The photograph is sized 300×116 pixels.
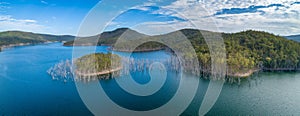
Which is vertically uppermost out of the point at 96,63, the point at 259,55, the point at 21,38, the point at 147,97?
the point at 21,38

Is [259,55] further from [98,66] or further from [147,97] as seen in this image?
[98,66]

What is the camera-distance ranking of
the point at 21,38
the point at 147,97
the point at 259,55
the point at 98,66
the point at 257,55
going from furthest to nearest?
the point at 21,38 → the point at 259,55 → the point at 257,55 → the point at 98,66 → the point at 147,97

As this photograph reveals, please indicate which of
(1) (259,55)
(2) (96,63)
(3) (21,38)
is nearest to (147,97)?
(2) (96,63)

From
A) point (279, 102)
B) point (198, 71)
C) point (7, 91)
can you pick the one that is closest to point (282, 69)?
point (198, 71)

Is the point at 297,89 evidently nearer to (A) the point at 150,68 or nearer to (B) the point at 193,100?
(B) the point at 193,100

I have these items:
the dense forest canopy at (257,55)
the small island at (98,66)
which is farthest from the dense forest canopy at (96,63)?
the dense forest canopy at (257,55)

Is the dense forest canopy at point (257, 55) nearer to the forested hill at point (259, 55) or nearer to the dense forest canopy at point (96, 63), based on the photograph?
the forested hill at point (259, 55)

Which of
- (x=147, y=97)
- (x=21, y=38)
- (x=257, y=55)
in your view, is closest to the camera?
(x=147, y=97)

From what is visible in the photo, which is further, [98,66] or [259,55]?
[259,55]
